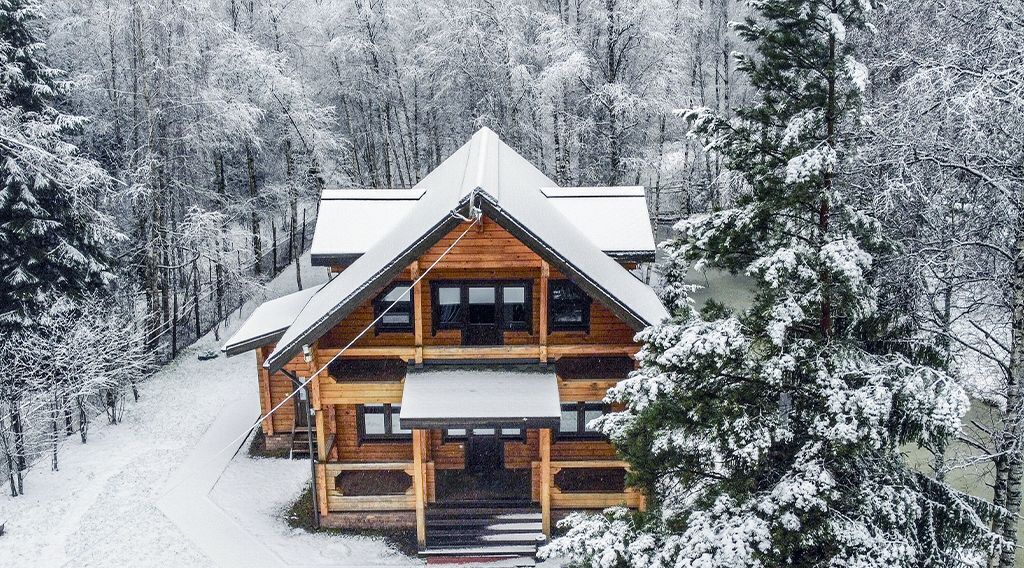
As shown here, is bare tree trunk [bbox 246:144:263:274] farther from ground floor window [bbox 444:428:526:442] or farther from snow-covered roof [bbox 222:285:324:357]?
ground floor window [bbox 444:428:526:442]

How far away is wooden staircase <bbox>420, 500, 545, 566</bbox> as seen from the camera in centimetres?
1506

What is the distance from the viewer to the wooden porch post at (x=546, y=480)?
15.1 meters

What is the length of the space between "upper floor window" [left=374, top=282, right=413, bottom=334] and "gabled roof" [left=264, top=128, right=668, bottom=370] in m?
0.66

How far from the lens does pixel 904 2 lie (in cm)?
1139

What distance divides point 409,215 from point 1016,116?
13.8m

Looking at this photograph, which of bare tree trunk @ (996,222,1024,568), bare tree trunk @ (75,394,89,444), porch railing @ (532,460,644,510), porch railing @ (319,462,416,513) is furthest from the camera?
bare tree trunk @ (75,394,89,444)

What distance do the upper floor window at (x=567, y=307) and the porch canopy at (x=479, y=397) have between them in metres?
1.16

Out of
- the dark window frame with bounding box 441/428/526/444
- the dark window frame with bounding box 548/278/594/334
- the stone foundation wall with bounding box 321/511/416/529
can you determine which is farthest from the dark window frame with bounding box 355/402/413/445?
the dark window frame with bounding box 548/278/594/334

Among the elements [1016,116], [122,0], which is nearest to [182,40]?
[122,0]

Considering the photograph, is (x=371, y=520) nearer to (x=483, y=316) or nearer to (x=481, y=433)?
(x=481, y=433)

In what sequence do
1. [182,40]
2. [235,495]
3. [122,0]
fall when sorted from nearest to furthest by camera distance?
[235,495] → [122,0] → [182,40]

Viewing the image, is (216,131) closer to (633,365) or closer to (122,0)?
(122,0)

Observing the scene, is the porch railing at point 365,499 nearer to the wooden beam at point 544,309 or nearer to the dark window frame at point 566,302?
the wooden beam at point 544,309

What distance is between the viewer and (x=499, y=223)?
45.9 feet
